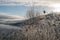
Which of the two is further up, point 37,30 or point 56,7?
point 56,7

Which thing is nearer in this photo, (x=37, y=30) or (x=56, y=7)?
(x=37, y=30)

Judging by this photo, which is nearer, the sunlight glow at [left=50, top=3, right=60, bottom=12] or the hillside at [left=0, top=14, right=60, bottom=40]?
the hillside at [left=0, top=14, right=60, bottom=40]

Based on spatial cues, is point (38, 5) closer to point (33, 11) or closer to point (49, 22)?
point (33, 11)

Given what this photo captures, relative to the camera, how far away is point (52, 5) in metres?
4.99

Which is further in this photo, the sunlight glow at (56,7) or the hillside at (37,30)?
the sunlight glow at (56,7)

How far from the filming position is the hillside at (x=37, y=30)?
3.57 m

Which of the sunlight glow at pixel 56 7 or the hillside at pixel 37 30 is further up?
the sunlight glow at pixel 56 7

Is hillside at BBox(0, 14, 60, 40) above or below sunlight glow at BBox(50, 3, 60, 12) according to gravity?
below

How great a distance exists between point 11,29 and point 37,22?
64 cm

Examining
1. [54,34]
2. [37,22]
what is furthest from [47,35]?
[37,22]

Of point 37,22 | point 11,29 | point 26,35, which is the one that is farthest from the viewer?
point 37,22

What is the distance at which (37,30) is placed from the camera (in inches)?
147

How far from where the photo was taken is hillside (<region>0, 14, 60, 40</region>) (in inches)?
140

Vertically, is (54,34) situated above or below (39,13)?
below
